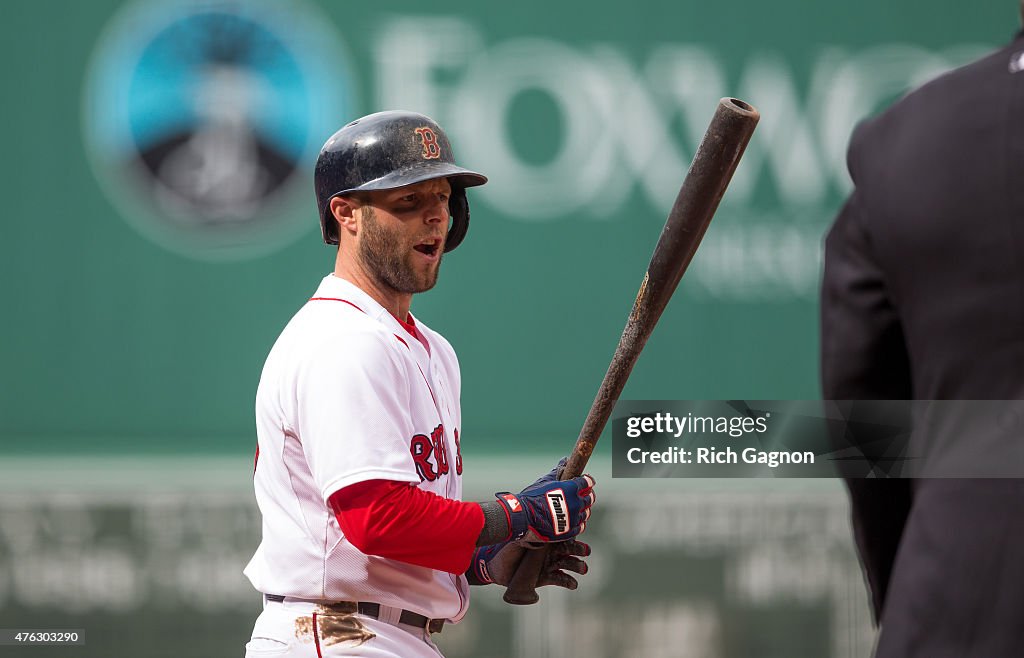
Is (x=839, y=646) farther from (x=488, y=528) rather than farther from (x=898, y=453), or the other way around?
(x=898, y=453)

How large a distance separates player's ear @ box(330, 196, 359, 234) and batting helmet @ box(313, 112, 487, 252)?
15 millimetres

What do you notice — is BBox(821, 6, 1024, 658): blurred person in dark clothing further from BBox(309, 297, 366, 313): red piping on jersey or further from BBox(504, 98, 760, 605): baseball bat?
BBox(309, 297, 366, 313): red piping on jersey

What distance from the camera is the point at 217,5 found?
513 cm

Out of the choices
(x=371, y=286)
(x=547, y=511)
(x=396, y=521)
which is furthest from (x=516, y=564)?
(x=371, y=286)

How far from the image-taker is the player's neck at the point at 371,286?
7.65 ft

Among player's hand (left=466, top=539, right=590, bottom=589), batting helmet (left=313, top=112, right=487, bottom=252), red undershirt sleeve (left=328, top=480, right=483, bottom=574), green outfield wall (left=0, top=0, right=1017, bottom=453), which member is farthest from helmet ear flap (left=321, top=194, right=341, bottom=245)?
green outfield wall (left=0, top=0, right=1017, bottom=453)

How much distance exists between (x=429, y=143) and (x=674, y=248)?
0.51 metres

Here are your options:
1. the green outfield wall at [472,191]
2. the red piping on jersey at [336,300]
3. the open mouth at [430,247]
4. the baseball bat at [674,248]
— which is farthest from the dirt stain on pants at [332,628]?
the green outfield wall at [472,191]

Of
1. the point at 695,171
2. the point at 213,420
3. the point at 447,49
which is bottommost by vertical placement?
the point at 213,420

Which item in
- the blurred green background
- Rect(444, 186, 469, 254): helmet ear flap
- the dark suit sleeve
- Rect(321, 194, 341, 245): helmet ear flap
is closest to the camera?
the dark suit sleeve

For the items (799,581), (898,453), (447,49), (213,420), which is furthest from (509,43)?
(898,453)

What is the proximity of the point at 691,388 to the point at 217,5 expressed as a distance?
2559 mm

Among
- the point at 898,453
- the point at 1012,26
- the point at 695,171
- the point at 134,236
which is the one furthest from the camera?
the point at 1012,26

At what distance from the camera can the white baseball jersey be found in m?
2.05
